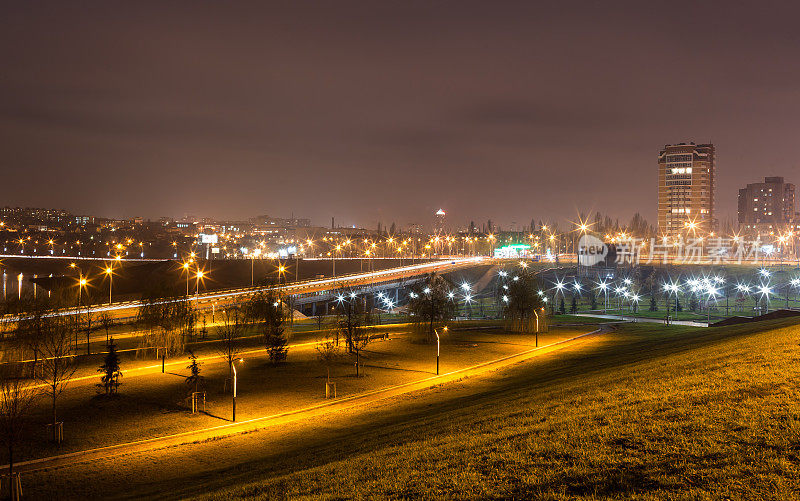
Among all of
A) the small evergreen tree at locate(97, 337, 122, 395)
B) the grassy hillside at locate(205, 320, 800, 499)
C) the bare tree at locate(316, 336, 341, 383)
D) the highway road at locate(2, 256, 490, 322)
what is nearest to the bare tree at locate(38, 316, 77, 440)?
the small evergreen tree at locate(97, 337, 122, 395)

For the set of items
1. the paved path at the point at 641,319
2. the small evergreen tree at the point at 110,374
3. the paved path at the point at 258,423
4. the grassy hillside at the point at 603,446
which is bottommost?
the paved path at the point at 641,319

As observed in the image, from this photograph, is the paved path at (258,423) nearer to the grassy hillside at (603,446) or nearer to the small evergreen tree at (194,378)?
the small evergreen tree at (194,378)

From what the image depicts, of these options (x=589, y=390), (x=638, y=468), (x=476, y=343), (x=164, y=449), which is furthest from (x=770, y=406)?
(x=476, y=343)

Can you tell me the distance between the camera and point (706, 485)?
11391mm

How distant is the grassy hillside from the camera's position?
39.5 ft

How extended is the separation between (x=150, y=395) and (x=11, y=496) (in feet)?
55.7

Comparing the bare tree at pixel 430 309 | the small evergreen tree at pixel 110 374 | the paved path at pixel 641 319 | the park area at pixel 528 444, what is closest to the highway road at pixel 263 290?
the bare tree at pixel 430 309

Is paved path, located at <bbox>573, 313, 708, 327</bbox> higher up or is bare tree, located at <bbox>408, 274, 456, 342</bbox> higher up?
bare tree, located at <bbox>408, 274, 456, 342</bbox>

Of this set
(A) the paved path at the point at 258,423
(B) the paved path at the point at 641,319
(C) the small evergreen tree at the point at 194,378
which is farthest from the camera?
(B) the paved path at the point at 641,319

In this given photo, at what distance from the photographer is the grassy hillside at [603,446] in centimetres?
1205

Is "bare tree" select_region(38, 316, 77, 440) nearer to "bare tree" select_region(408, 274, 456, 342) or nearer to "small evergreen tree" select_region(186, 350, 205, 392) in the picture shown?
"small evergreen tree" select_region(186, 350, 205, 392)

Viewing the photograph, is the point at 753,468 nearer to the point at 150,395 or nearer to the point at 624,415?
the point at 624,415

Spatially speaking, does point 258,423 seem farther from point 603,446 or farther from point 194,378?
point 603,446

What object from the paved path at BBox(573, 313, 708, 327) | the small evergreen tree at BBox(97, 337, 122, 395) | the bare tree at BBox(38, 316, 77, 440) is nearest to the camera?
the small evergreen tree at BBox(97, 337, 122, 395)
